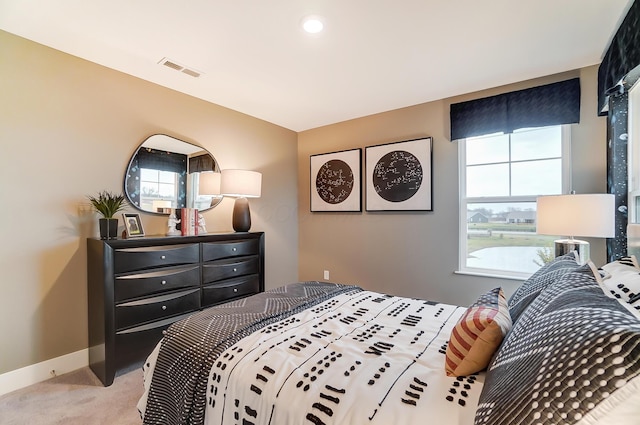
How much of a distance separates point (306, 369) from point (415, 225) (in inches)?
102

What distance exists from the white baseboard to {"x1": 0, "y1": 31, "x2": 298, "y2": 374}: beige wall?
0.14 ft

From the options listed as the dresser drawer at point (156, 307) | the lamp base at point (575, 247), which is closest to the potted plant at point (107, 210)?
the dresser drawer at point (156, 307)

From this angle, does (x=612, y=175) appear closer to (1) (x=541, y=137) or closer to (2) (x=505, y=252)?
(1) (x=541, y=137)

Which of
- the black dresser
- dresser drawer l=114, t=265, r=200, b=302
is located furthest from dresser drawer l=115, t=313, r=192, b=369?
dresser drawer l=114, t=265, r=200, b=302

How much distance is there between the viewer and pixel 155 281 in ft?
7.60

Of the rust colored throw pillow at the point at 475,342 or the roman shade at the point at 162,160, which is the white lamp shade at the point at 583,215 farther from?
the roman shade at the point at 162,160

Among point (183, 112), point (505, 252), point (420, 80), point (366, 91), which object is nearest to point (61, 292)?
point (183, 112)

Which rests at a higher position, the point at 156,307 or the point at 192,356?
the point at 192,356

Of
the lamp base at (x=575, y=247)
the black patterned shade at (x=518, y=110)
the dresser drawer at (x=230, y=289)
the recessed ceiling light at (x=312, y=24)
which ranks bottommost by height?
the dresser drawer at (x=230, y=289)

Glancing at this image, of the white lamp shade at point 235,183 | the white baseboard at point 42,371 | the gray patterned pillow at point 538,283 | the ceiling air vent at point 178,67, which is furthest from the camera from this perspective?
the white lamp shade at point 235,183

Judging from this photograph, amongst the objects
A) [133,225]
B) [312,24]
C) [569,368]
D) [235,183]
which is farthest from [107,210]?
[569,368]

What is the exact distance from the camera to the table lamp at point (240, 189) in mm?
3023

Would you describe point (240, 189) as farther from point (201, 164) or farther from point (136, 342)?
point (136, 342)

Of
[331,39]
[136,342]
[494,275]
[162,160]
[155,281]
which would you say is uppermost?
[331,39]
